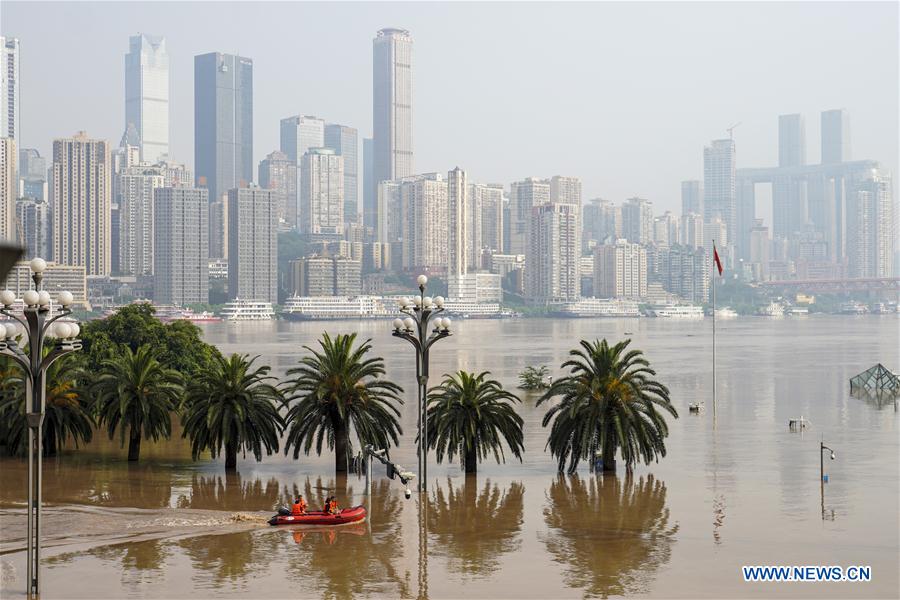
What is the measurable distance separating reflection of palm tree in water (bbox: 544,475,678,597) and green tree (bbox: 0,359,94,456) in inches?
474

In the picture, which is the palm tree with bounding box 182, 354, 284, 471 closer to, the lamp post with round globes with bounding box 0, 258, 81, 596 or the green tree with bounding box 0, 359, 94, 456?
the green tree with bounding box 0, 359, 94, 456

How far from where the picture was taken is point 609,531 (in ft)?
69.0

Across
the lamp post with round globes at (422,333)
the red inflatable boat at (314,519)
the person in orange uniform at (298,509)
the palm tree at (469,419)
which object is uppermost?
the lamp post with round globes at (422,333)

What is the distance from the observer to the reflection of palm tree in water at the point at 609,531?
1745cm

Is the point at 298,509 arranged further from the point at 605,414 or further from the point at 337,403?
the point at 605,414

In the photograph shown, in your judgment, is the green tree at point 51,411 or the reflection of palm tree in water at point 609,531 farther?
the green tree at point 51,411

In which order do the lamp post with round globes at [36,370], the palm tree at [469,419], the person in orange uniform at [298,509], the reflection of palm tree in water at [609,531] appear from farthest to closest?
the palm tree at [469,419] < the person in orange uniform at [298,509] < the reflection of palm tree in water at [609,531] < the lamp post with round globes at [36,370]

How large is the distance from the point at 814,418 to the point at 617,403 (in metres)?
21.9

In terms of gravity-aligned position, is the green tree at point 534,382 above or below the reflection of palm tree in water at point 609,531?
above

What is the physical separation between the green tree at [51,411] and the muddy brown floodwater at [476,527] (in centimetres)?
85

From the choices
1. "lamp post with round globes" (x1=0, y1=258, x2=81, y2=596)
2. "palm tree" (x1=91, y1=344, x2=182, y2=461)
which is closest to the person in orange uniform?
"lamp post with round globes" (x1=0, y1=258, x2=81, y2=596)

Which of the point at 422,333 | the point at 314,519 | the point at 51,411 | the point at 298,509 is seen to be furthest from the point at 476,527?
the point at 51,411

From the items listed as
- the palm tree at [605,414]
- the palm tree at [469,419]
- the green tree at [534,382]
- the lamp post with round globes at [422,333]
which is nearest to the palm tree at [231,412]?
the palm tree at [469,419]

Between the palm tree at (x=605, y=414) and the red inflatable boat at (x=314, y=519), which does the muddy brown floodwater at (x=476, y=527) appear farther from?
the palm tree at (x=605, y=414)
